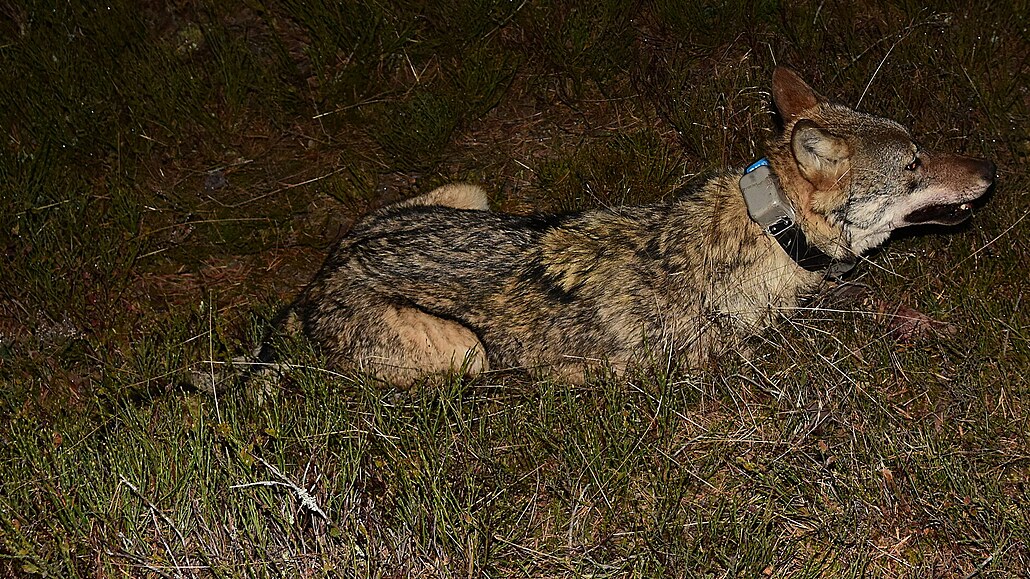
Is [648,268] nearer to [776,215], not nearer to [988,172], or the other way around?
[776,215]

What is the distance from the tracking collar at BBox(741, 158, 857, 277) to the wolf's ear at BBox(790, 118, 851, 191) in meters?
0.16

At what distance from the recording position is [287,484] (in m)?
3.19

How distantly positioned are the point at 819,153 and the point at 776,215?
0.33 metres

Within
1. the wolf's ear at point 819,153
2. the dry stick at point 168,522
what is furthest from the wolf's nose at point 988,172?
the dry stick at point 168,522

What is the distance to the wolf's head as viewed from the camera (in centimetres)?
397

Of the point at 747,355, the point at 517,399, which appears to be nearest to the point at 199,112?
the point at 517,399

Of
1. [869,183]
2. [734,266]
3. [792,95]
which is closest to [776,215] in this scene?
[734,266]

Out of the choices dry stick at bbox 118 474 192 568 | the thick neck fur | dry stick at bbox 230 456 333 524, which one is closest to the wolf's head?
the thick neck fur

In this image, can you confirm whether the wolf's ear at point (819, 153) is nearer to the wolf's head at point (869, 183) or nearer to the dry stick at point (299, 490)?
the wolf's head at point (869, 183)

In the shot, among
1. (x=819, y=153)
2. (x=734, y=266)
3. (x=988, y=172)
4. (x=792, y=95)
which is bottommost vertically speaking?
(x=734, y=266)

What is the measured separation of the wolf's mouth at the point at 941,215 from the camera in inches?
163

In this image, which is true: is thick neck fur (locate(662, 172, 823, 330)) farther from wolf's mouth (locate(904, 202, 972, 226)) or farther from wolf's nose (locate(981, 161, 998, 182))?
wolf's nose (locate(981, 161, 998, 182))

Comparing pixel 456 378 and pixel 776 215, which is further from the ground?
pixel 776 215

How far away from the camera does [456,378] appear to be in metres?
3.86
